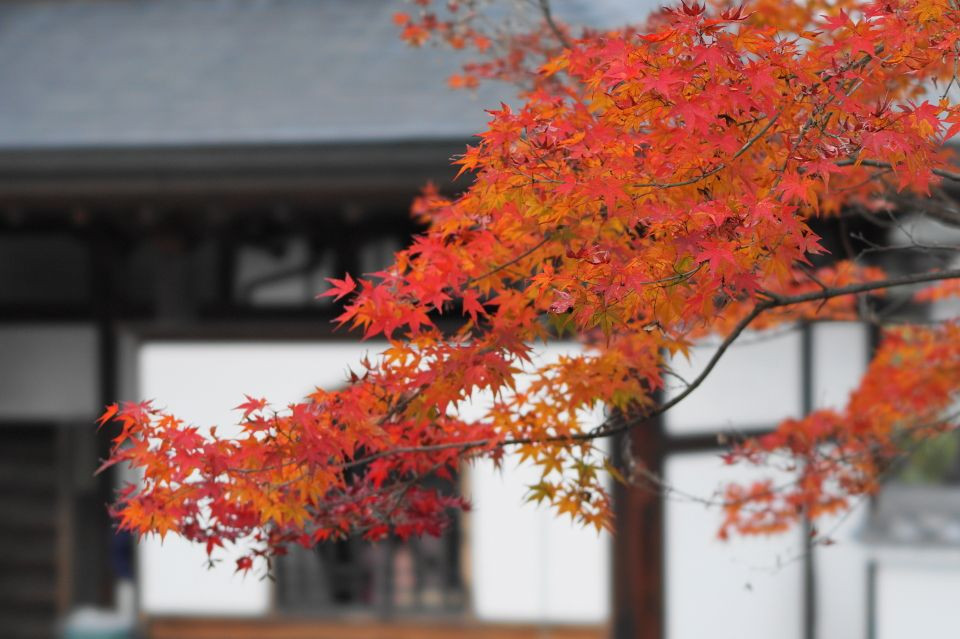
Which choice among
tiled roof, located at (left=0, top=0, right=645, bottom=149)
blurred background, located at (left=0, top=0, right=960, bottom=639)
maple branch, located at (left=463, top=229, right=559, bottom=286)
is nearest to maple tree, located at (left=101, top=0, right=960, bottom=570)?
maple branch, located at (left=463, top=229, right=559, bottom=286)

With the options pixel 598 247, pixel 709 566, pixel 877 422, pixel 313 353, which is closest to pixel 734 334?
pixel 598 247

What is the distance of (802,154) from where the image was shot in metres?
2.33

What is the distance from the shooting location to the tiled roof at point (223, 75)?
209 inches

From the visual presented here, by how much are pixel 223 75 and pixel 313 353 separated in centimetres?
194

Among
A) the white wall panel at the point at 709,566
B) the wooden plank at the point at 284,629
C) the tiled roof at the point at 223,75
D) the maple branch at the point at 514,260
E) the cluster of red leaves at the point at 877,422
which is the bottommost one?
the wooden plank at the point at 284,629

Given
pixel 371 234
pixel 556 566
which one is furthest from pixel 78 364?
pixel 556 566

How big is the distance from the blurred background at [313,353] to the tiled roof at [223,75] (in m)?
0.03

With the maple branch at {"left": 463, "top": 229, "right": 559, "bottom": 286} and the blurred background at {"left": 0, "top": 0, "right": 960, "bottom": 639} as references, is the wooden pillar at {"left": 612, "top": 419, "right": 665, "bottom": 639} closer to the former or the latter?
the blurred background at {"left": 0, "top": 0, "right": 960, "bottom": 639}

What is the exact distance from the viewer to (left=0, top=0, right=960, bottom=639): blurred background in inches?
200

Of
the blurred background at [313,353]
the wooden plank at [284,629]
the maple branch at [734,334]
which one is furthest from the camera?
the wooden plank at [284,629]

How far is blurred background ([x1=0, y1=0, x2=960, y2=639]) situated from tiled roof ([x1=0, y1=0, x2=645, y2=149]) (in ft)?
0.10

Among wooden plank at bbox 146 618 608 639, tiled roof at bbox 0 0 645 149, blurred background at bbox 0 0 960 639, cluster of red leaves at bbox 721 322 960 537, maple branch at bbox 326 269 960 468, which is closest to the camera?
maple branch at bbox 326 269 960 468

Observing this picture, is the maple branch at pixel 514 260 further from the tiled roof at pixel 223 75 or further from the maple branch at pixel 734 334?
the tiled roof at pixel 223 75

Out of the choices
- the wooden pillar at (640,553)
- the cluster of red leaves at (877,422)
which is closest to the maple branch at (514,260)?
the cluster of red leaves at (877,422)
